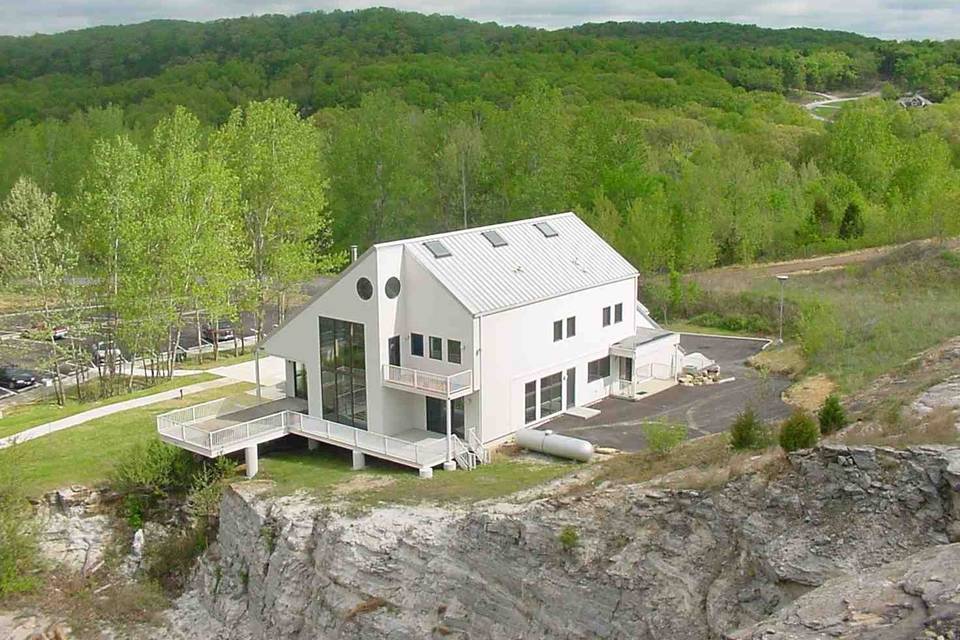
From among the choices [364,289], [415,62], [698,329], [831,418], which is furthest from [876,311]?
[415,62]

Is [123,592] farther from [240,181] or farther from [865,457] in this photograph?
[240,181]

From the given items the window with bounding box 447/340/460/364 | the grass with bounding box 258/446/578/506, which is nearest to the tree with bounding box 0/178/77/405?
the grass with bounding box 258/446/578/506

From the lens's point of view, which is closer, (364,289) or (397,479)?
(397,479)

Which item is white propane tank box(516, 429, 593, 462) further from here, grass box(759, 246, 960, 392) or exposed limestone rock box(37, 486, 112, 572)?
exposed limestone rock box(37, 486, 112, 572)

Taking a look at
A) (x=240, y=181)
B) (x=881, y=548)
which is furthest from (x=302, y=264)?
(x=881, y=548)

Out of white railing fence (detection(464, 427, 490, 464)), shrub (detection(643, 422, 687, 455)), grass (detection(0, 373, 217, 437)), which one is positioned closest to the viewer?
shrub (detection(643, 422, 687, 455))

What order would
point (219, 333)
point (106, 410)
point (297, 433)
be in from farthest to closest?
point (219, 333), point (106, 410), point (297, 433)

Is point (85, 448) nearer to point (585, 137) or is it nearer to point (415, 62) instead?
point (585, 137)
